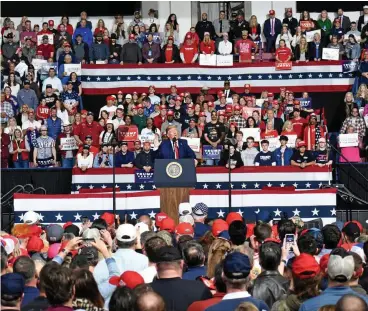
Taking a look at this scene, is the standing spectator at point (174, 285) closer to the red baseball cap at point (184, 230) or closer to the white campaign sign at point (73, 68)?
the red baseball cap at point (184, 230)

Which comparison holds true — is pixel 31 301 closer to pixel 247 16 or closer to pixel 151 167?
pixel 151 167

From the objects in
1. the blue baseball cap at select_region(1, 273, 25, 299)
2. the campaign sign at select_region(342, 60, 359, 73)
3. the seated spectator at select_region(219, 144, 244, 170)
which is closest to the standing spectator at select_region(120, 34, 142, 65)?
the campaign sign at select_region(342, 60, 359, 73)

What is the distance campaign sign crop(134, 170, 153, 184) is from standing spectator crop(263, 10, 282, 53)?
8.90 m

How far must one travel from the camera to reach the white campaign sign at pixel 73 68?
3294 cm

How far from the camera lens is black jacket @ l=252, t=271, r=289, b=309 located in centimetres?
1023

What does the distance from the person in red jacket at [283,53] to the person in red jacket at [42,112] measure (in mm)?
6525

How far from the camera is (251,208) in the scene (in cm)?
2503

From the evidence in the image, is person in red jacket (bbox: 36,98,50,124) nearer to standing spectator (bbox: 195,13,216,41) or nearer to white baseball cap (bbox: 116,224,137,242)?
standing spectator (bbox: 195,13,216,41)

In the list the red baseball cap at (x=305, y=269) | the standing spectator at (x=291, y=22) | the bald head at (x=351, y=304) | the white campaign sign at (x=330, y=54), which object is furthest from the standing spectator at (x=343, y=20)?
the bald head at (x=351, y=304)

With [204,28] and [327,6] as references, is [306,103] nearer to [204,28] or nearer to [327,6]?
[204,28]

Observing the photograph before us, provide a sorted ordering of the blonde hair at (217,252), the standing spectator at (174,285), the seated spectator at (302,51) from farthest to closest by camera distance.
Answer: the seated spectator at (302,51), the blonde hair at (217,252), the standing spectator at (174,285)

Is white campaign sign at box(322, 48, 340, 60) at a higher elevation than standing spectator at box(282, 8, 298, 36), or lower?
lower

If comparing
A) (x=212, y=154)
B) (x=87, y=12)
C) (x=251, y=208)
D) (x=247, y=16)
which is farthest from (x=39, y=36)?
(x=251, y=208)

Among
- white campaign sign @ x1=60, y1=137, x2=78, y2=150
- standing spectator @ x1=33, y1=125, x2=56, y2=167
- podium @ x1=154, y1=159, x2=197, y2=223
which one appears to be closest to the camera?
podium @ x1=154, y1=159, x2=197, y2=223
